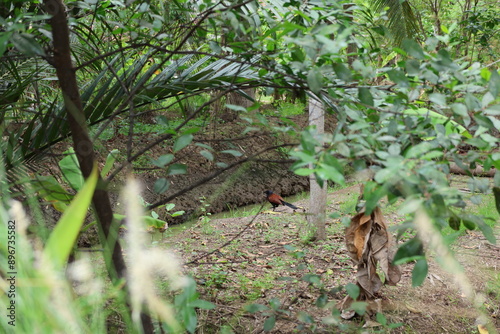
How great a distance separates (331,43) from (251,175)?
7324 mm

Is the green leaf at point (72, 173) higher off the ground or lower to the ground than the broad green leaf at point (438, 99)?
lower

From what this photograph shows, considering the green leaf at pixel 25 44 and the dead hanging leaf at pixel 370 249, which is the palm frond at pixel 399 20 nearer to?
the dead hanging leaf at pixel 370 249

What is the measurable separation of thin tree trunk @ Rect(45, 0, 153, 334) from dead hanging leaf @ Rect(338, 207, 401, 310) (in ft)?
4.85

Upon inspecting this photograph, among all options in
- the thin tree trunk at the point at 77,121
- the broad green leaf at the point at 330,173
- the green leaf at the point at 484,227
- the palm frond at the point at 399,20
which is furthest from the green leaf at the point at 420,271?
the palm frond at the point at 399,20

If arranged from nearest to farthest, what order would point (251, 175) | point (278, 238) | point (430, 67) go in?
1. point (430, 67)
2. point (278, 238)
3. point (251, 175)

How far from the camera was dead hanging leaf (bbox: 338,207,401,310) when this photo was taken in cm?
280

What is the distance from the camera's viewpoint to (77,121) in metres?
1.62

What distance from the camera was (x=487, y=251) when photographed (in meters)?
4.29

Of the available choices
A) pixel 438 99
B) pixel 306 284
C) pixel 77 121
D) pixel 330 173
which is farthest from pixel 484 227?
pixel 306 284

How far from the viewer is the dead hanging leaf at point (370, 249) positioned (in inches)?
110

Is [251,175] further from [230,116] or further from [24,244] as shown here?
[24,244]

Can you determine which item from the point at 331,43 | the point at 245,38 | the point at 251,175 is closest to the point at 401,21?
the point at 251,175

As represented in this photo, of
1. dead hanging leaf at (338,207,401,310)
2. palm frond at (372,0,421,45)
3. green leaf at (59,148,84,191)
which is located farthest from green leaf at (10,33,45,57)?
palm frond at (372,0,421,45)

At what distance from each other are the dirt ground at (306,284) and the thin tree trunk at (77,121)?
423 mm
